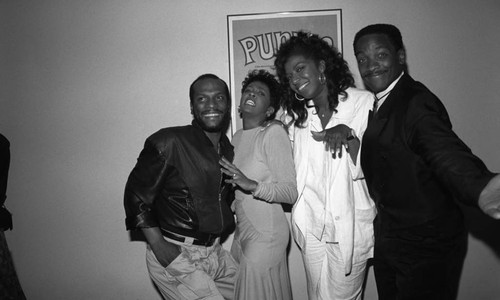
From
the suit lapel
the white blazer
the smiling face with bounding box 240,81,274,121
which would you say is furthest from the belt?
the suit lapel

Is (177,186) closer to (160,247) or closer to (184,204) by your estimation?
(184,204)

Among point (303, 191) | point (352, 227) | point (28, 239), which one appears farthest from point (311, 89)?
point (28, 239)

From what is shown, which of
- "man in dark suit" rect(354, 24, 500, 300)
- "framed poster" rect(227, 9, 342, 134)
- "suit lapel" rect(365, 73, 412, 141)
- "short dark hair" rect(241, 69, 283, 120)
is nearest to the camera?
"man in dark suit" rect(354, 24, 500, 300)

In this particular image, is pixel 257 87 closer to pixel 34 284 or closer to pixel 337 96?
pixel 337 96

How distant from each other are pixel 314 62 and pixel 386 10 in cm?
125

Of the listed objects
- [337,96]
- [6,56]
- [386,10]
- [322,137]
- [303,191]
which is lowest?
[303,191]

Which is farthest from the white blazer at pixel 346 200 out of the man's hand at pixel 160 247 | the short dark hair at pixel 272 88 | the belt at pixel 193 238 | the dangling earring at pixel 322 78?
the man's hand at pixel 160 247

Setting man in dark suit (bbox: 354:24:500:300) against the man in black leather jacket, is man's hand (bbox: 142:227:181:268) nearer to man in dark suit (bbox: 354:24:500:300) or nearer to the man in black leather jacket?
the man in black leather jacket

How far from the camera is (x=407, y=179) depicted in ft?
5.53

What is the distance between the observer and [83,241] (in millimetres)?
3178

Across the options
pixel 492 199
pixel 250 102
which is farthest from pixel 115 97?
pixel 492 199

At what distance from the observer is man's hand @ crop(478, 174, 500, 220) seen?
1.14 m

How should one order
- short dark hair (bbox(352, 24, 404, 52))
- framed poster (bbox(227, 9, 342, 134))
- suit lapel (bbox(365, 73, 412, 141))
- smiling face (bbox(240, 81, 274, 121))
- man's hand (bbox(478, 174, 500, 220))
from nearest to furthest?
man's hand (bbox(478, 174, 500, 220)) < suit lapel (bbox(365, 73, 412, 141)) < short dark hair (bbox(352, 24, 404, 52)) < smiling face (bbox(240, 81, 274, 121)) < framed poster (bbox(227, 9, 342, 134))

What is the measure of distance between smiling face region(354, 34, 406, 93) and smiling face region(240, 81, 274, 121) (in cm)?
74
